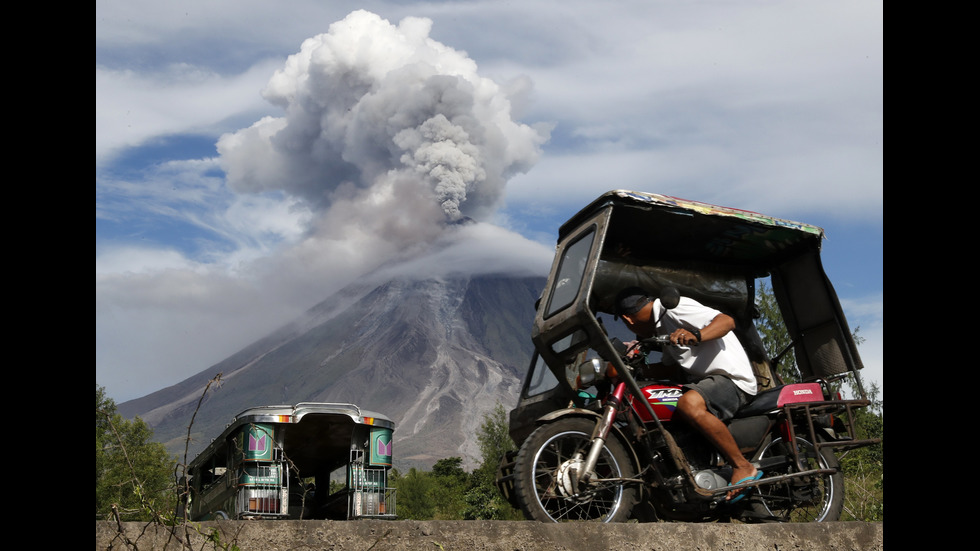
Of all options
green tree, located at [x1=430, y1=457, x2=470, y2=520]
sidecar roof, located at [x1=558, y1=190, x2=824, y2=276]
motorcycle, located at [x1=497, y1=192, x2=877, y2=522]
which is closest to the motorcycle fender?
motorcycle, located at [x1=497, y1=192, x2=877, y2=522]

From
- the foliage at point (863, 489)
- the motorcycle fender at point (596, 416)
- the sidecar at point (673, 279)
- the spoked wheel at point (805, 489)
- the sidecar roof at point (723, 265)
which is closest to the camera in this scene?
the motorcycle fender at point (596, 416)

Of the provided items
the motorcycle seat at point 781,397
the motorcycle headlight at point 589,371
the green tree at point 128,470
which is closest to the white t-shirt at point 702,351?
the motorcycle seat at point 781,397

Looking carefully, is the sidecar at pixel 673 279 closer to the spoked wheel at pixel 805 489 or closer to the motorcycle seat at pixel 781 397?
the motorcycle seat at pixel 781 397

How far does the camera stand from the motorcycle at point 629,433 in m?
5.79

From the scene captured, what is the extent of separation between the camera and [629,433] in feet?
20.4

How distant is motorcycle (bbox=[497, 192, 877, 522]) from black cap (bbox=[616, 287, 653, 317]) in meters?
0.29

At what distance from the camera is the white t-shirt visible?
21.6ft

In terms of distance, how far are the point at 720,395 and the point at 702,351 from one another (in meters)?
0.42

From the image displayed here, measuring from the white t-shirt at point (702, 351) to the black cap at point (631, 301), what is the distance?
10cm

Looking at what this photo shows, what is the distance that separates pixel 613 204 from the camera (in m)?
6.44

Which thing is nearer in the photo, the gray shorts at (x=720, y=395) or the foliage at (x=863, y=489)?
the gray shorts at (x=720, y=395)

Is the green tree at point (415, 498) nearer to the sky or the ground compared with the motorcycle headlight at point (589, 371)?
nearer to the ground

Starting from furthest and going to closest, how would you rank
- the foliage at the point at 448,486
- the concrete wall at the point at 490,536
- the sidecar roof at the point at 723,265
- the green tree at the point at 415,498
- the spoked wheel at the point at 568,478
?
the green tree at the point at 415,498 → the foliage at the point at 448,486 → the sidecar roof at the point at 723,265 → the spoked wheel at the point at 568,478 → the concrete wall at the point at 490,536
